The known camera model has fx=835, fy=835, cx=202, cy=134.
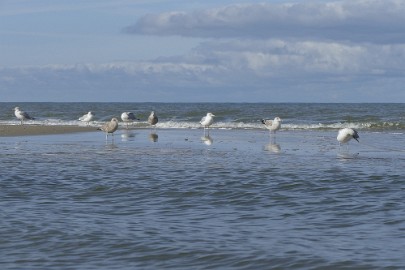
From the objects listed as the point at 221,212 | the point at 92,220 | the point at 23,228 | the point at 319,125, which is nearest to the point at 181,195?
the point at 221,212

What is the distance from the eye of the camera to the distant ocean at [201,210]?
8.67 metres

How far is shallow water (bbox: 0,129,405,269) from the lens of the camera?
8.67 meters

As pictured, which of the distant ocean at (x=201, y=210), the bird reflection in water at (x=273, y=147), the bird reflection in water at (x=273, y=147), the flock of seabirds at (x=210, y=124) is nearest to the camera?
the distant ocean at (x=201, y=210)

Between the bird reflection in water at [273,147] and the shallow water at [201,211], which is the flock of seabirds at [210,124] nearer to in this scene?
the bird reflection in water at [273,147]

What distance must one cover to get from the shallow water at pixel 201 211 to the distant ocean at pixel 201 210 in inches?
0.7

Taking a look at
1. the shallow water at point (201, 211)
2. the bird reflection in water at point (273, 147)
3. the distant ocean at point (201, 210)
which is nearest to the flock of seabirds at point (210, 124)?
the bird reflection in water at point (273, 147)

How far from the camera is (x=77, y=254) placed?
8.85 meters

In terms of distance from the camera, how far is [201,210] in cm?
1170

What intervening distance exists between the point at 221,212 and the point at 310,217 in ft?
4.18

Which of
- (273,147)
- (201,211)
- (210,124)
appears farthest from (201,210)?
(210,124)

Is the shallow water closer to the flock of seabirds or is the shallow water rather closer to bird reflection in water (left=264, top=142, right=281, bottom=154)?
bird reflection in water (left=264, top=142, right=281, bottom=154)

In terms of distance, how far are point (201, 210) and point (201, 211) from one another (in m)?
0.09

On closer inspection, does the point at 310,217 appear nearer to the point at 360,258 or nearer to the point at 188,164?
the point at 360,258

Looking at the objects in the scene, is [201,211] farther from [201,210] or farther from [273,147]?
[273,147]
